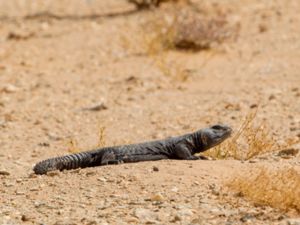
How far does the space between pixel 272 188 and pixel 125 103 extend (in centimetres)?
544

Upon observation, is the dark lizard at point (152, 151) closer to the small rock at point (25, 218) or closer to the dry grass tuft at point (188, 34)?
the small rock at point (25, 218)

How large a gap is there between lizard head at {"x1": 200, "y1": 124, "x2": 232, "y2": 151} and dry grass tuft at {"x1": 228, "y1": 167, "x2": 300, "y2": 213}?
1179mm

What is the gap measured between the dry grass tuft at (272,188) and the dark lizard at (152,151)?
1204 millimetres

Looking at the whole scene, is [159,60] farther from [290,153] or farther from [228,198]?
[228,198]

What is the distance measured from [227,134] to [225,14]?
333 inches

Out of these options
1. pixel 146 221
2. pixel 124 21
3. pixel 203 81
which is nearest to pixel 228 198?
pixel 146 221

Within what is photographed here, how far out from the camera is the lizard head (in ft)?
27.5

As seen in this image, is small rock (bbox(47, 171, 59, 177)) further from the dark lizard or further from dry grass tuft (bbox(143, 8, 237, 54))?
dry grass tuft (bbox(143, 8, 237, 54))

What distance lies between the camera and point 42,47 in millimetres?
15945

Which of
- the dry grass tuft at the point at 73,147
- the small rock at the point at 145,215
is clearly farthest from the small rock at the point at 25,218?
the dry grass tuft at the point at 73,147

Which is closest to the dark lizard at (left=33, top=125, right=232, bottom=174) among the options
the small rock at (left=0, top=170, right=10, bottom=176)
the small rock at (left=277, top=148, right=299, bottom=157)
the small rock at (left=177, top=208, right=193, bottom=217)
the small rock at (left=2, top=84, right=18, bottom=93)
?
the small rock at (left=0, top=170, right=10, bottom=176)

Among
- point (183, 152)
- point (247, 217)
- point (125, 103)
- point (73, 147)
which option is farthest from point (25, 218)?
point (125, 103)

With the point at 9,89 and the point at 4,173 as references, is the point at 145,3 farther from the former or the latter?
the point at 4,173

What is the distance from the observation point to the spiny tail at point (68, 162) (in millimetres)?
8164
